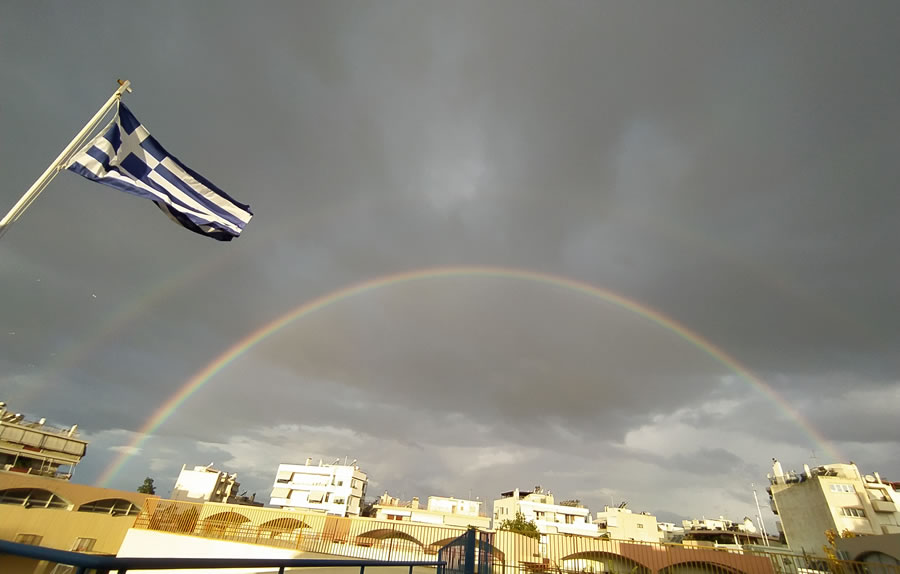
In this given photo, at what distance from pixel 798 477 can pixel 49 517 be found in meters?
78.3

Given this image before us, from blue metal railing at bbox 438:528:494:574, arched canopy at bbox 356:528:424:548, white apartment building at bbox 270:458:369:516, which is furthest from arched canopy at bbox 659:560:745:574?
white apartment building at bbox 270:458:369:516

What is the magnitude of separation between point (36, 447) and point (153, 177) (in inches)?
2658

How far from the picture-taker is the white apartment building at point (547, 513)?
7588 centimetres

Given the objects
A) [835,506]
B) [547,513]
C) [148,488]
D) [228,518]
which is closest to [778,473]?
[835,506]

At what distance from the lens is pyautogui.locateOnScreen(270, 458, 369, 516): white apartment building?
257ft

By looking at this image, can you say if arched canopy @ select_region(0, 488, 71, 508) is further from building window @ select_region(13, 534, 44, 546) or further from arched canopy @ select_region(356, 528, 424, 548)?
arched canopy @ select_region(356, 528, 424, 548)

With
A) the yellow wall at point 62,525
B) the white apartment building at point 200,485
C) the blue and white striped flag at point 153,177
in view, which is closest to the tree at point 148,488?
the white apartment building at point 200,485

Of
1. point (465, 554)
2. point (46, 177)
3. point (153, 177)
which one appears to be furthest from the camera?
point (465, 554)

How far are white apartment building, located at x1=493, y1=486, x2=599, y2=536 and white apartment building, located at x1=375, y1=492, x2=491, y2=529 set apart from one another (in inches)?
211

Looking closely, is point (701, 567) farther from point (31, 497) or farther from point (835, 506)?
point (31, 497)

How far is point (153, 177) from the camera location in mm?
7574

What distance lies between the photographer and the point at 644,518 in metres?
71.4

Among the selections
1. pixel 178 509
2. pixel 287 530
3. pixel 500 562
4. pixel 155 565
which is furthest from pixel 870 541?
pixel 178 509

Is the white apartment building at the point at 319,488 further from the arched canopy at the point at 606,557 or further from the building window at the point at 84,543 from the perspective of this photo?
the arched canopy at the point at 606,557
